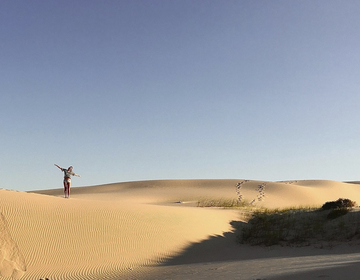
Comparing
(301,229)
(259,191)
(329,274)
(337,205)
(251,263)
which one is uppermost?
(259,191)

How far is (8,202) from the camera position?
37.5 ft

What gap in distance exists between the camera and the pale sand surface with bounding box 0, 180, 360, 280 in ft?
26.1

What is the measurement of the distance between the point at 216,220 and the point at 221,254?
4.12 m

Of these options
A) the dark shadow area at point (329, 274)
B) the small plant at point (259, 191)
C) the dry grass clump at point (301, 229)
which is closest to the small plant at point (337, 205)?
the dry grass clump at point (301, 229)

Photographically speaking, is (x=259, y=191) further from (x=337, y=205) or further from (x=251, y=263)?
(x=251, y=263)

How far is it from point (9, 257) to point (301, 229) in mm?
10238

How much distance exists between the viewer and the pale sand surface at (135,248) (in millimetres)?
7953

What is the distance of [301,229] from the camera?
14531mm

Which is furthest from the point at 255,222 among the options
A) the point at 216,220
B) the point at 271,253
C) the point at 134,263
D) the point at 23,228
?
the point at 23,228

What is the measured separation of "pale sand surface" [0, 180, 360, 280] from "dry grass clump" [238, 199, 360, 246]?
2.41ft

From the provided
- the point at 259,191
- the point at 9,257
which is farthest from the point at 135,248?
the point at 259,191

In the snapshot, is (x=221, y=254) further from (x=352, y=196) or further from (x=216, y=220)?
(x=352, y=196)

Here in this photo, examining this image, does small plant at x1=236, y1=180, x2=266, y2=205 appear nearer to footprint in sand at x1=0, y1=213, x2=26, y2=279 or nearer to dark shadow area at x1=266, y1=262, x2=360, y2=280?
footprint in sand at x1=0, y1=213, x2=26, y2=279

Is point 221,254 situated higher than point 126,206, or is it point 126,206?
point 126,206
